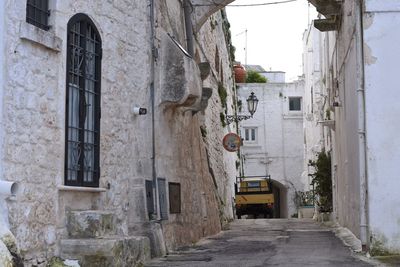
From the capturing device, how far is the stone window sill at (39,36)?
7355mm

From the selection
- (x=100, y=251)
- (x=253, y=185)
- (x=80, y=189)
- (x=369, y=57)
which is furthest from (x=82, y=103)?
(x=253, y=185)

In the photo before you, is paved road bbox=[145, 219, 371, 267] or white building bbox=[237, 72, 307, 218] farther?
white building bbox=[237, 72, 307, 218]

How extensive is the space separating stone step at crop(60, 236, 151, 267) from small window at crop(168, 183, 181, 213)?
3.97 meters

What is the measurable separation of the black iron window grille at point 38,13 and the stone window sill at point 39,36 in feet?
0.69

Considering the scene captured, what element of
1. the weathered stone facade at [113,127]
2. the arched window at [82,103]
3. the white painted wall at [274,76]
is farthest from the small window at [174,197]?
the white painted wall at [274,76]

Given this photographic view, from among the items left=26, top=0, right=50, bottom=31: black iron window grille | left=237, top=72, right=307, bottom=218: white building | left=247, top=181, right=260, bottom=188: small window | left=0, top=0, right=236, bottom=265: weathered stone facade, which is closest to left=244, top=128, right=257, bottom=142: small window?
left=237, top=72, right=307, bottom=218: white building

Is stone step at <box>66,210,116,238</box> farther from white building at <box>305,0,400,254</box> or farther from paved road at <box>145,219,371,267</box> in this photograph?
white building at <box>305,0,400,254</box>

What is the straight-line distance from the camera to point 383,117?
34.2ft

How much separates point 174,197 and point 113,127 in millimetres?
3108

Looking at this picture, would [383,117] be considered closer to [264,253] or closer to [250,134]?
[264,253]

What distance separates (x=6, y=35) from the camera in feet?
23.3

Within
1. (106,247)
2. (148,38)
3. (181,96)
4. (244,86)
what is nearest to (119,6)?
(148,38)

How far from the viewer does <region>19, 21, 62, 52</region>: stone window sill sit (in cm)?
736

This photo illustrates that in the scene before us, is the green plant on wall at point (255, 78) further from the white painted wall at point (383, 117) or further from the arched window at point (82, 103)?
the arched window at point (82, 103)
